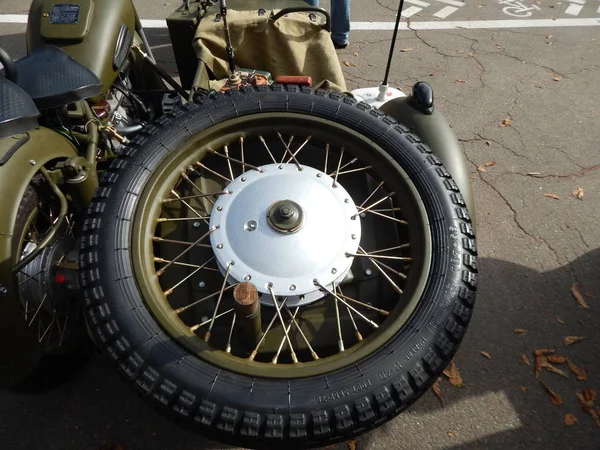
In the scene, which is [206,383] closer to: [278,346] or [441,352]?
[278,346]

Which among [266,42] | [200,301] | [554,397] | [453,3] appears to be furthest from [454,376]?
[453,3]

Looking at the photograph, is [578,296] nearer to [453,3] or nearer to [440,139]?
[440,139]

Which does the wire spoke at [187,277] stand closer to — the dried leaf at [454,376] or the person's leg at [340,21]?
the dried leaf at [454,376]

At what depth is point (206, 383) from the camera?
153 cm

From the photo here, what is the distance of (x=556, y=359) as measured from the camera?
2.53 meters

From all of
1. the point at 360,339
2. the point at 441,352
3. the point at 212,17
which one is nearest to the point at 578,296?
the point at 441,352

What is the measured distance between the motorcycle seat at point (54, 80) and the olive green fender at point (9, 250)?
8.7 inches

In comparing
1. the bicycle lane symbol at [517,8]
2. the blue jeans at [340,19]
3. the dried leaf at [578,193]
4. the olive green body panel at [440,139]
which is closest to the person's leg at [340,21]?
the blue jeans at [340,19]

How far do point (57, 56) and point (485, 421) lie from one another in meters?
2.94

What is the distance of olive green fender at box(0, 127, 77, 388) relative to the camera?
1.60 metres

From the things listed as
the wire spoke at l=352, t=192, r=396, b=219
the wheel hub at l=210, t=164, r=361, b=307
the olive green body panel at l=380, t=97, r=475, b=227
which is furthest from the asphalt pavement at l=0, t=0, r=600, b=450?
the wire spoke at l=352, t=192, r=396, b=219

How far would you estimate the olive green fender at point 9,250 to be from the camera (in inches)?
63.2

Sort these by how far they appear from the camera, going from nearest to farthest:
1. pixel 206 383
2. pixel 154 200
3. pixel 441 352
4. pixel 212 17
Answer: pixel 206 383, pixel 441 352, pixel 154 200, pixel 212 17

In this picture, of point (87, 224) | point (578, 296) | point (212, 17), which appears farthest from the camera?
point (212, 17)
